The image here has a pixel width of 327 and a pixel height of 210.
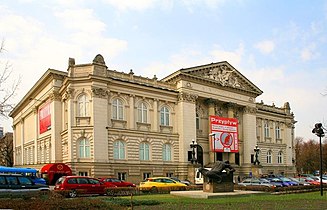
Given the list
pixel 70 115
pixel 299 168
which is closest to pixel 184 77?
pixel 70 115

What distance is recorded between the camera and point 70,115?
50.5 metres

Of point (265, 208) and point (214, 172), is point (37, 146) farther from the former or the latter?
point (265, 208)

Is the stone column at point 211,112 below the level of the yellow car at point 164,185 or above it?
above

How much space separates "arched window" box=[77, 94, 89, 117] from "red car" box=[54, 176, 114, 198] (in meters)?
18.8

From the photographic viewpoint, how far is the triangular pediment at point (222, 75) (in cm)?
6119

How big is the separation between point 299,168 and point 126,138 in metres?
86.7

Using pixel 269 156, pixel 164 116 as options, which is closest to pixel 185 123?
pixel 164 116

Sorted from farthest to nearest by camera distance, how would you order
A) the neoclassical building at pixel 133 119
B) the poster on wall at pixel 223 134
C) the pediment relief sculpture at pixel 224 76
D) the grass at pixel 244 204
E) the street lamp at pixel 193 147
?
1. the pediment relief sculpture at pixel 224 76
2. the poster on wall at pixel 223 134
3. the street lamp at pixel 193 147
4. the neoclassical building at pixel 133 119
5. the grass at pixel 244 204

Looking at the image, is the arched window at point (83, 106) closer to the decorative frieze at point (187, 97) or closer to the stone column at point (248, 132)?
the decorative frieze at point (187, 97)

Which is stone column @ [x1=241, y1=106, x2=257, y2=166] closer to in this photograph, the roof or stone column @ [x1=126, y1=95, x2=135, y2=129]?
stone column @ [x1=126, y1=95, x2=135, y2=129]

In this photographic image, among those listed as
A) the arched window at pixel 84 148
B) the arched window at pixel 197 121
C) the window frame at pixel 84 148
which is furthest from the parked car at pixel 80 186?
the arched window at pixel 197 121

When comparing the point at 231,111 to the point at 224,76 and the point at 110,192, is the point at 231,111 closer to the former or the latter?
the point at 224,76

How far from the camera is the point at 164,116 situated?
58812 millimetres

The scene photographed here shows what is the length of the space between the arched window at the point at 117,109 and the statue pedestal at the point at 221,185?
24776mm
